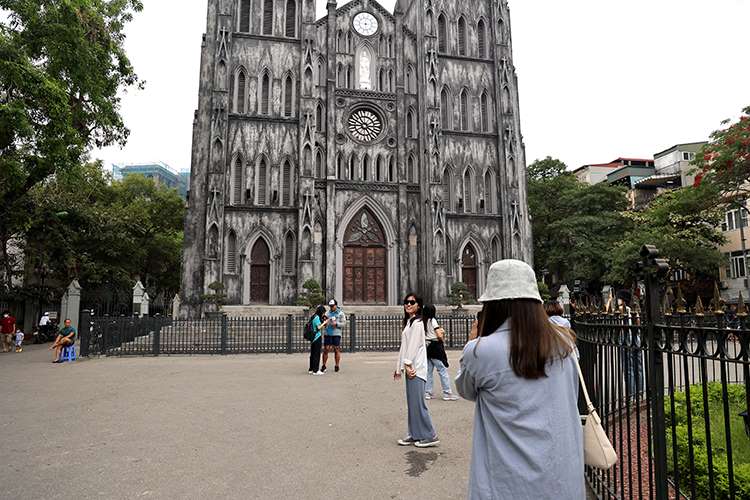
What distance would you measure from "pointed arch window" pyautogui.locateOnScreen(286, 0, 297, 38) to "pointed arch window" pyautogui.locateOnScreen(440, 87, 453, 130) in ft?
27.5

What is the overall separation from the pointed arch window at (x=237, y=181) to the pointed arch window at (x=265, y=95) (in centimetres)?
287

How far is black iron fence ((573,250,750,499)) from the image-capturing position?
94.0 inches

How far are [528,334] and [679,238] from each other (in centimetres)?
2896

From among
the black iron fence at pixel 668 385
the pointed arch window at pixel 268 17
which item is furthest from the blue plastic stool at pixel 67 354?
the pointed arch window at pixel 268 17

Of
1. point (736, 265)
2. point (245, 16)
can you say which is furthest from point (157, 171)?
point (736, 265)

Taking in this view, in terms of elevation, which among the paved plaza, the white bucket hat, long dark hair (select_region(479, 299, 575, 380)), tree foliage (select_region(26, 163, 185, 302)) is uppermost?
tree foliage (select_region(26, 163, 185, 302))

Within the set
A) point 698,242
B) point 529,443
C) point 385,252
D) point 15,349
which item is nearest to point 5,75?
point 15,349

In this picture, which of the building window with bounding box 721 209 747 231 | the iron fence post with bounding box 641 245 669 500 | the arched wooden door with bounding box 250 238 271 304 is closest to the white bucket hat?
the iron fence post with bounding box 641 245 669 500

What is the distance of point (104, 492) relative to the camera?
4066mm

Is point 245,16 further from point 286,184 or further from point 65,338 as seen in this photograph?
point 65,338

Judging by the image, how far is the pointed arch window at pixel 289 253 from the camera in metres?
25.8

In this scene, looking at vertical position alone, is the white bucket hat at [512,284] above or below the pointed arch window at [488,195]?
below

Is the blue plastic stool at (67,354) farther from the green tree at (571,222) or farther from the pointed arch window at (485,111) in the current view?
the green tree at (571,222)

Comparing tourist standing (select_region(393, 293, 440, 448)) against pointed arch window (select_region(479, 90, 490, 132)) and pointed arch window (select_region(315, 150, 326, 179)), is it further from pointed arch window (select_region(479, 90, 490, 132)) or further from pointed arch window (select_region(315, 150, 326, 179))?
pointed arch window (select_region(479, 90, 490, 132))
